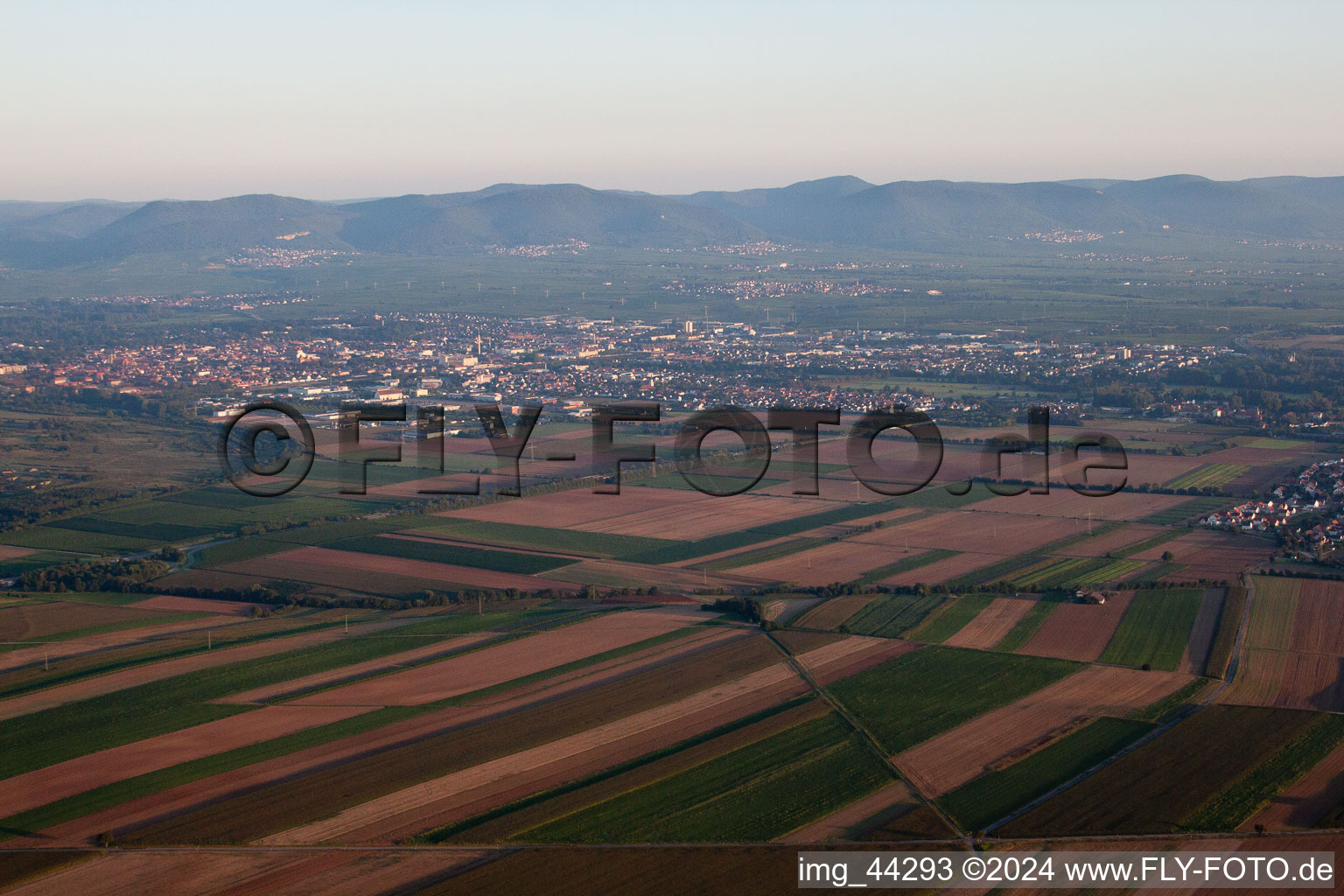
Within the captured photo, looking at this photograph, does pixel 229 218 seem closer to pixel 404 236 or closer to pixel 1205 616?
pixel 404 236

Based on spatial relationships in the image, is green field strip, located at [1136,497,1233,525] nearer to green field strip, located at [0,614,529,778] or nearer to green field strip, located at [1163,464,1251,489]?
green field strip, located at [1163,464,1251,489]

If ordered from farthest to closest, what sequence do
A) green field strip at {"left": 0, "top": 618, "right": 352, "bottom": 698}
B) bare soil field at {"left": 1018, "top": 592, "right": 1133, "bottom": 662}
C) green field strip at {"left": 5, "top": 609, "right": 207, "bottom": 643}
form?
green field strip at {"left": 5, "top": 609, "right": 207, "bottom": 643} < bare soil field at {"left": 1018, "top": 592, "right": 1133, "bottom": 662} < green field strip at {"left": 0, "top": 618, "right": 352, "bottom": 698}

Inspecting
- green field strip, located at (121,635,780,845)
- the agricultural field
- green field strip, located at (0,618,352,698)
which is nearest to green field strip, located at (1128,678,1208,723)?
the agricultural field

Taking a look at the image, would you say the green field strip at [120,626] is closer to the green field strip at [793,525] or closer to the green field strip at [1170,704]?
the green field strip at [793,525]

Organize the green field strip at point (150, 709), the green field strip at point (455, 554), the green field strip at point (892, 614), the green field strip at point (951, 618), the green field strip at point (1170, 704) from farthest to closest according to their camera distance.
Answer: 1. the green field strip at point (455, 554)
2. the green field strip at point (892, 614)
3. the green field strip at point (951, 618)
4. the green field strip at point (1170, 704)
5. the green field strip at point (150, 709)

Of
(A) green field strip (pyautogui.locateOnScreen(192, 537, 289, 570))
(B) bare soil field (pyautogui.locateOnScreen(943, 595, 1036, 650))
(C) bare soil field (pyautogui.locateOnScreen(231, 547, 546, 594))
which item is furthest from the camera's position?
(A) green field strip (pyautogui.locateOnScreen(192, 537, 289, 570))

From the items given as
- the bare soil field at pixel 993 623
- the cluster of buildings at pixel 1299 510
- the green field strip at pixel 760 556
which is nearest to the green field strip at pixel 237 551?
the green field strip at pixel 760 556

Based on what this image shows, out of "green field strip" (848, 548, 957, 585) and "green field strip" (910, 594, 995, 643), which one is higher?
"green field strip" (848, 548, 957, 585)
